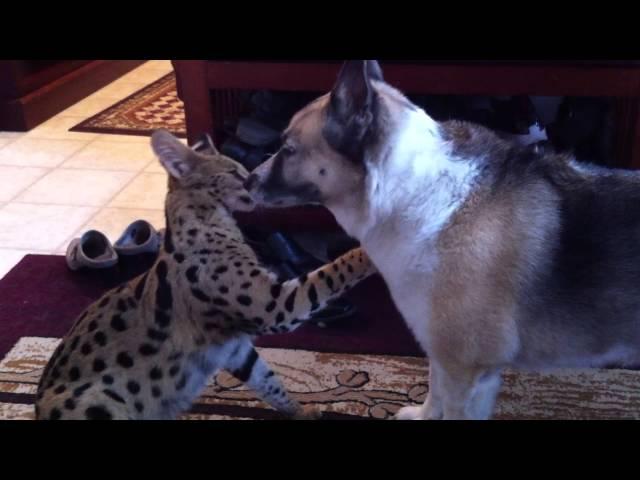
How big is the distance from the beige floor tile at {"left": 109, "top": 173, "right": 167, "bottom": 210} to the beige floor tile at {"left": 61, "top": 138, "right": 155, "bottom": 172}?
16cm

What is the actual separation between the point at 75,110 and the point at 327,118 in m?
3.67

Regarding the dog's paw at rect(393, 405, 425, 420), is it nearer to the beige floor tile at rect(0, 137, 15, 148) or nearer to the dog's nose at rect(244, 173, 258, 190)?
the dog's nose at rect(244, 173, 258, 190)

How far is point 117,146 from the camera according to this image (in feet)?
13.9

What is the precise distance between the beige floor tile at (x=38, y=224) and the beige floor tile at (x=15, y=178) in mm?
167

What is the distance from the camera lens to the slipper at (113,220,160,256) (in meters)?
2.81

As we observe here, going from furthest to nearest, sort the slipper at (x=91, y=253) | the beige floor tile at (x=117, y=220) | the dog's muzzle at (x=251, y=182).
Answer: the beige floor tile at (x=117, y=220) → the slipper at (x=91, y=253) → the dog's muzzle at (x=251, y=182)

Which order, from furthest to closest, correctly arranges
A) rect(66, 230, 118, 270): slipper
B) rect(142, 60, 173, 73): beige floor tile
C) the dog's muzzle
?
rect(142, 60, 173, 73): beige floor tile → rect(66, 230, 118, 270): slipper → the dog's muzzle

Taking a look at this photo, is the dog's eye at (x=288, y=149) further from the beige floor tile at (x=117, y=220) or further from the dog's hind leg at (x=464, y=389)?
the beige floor tile at (x=117, y=220)

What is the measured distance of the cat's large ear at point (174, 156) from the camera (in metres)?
1.90

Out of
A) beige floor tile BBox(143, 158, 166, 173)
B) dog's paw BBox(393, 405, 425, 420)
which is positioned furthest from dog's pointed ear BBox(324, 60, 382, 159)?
beige floor tile BBox(143, 158, 166, 173)

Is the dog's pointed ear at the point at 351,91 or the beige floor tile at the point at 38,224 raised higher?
the dog's pointed ear at the point at 351,91

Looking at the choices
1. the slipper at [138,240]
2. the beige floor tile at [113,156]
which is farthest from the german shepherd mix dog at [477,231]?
the beige floor tile at [113,156]

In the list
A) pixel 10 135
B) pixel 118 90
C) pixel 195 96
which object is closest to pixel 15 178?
pixel 10 135

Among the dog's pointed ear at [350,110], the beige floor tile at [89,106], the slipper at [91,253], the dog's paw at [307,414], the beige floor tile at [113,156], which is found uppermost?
the dog's pointed ear at [350,110]
